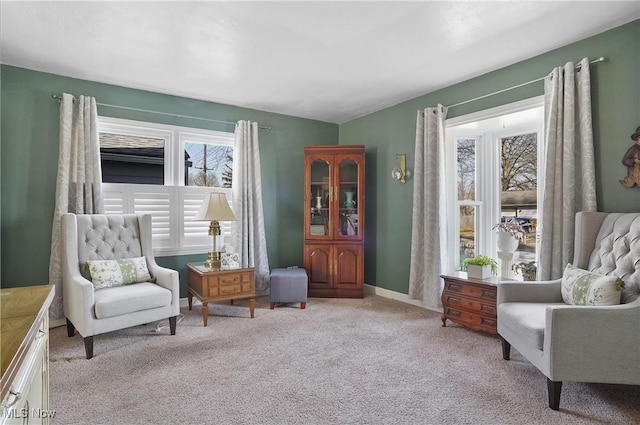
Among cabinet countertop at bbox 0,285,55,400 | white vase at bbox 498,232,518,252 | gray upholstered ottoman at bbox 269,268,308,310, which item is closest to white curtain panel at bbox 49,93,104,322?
gray upholstered ottoman at bbox 269,268,308,310

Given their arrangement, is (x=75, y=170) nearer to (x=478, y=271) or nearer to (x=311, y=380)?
(x=311, y=380)

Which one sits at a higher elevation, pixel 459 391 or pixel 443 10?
pixel 443 10

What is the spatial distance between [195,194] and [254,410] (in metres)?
2.78

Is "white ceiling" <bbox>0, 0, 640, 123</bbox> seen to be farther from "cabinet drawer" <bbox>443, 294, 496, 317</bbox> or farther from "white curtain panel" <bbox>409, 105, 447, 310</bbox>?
"cabinet drawer" <bbox>443, 294, 496, 317</bbox>

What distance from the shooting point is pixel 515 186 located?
3.53 m

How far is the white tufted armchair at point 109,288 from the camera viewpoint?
8.79ft

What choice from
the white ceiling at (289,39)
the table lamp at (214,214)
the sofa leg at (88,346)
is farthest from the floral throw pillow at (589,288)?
the sofa leg at (88,346)

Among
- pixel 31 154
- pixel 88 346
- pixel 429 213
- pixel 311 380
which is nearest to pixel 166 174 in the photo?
pixel 31 154

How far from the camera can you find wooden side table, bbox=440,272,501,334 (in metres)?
2.92

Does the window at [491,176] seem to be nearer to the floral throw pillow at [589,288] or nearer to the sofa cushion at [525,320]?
the floral throw pillow at [589,288]

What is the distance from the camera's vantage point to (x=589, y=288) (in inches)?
85.6

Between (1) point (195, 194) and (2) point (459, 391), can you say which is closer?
(2) point (459, 391)

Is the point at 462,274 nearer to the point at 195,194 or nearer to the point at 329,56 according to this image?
the point at 329,56

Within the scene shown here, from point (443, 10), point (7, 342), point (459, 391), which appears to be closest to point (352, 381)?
point (459, 391)
